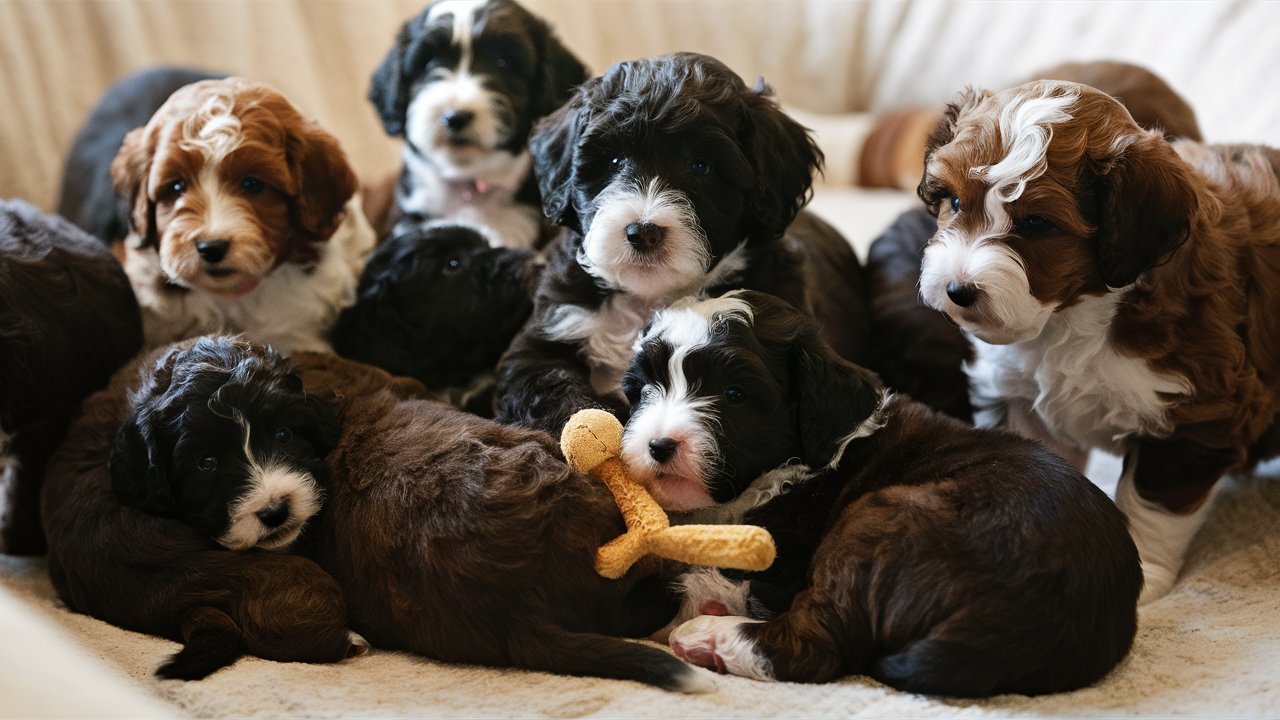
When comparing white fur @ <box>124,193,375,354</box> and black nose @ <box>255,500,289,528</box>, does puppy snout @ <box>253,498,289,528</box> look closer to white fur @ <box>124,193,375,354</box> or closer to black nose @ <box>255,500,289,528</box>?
black nose @ <box>255,500,289,528</box>

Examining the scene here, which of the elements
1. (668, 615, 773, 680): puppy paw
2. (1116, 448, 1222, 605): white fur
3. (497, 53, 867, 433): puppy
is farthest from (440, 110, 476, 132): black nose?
(1116, 448, 1222, 605): white fur

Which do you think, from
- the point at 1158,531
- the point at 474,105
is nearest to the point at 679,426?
the point at 1158,531

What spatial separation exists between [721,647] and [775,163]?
1.39m

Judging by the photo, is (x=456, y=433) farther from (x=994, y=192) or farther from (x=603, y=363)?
(x=994, y=192)

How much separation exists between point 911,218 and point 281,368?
246 cm

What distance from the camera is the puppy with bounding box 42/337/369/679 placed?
9.57 ft

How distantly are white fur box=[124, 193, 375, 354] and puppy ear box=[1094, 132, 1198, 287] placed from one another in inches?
103

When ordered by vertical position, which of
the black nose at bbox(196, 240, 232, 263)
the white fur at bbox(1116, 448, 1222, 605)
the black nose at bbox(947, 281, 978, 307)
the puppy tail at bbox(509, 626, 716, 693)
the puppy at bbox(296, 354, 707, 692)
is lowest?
the white fur at bbox(1116, 448, 1222, 605)

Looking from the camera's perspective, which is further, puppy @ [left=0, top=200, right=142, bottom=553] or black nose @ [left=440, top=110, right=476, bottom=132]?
black nose @ [left=440, top=110, right=476, bottom=132]

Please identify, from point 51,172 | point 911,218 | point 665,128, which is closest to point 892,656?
point 665,128

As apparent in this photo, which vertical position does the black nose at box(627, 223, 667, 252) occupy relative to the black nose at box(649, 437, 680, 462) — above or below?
above

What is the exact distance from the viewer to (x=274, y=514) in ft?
9.81

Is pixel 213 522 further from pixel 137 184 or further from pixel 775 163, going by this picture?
pixel 775 163

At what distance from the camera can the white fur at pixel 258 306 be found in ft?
13.6
